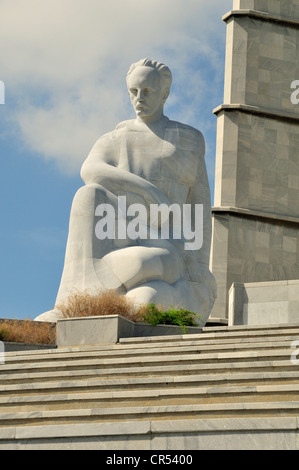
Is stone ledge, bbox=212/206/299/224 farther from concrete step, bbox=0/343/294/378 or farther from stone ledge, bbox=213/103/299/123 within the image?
concrete step, bbox=0/343/294/378

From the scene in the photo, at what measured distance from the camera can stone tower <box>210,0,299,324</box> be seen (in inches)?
928

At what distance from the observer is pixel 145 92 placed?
16016 millimetres

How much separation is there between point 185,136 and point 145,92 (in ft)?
3.09

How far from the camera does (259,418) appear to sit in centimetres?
796

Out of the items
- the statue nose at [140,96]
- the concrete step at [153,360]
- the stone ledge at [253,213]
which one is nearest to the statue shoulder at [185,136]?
the statue nose at [140,96]

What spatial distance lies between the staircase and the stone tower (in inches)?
496

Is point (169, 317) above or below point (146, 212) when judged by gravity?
below

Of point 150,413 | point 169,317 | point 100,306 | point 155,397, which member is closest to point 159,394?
point 155,397

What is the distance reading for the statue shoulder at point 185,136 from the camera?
16094 mm

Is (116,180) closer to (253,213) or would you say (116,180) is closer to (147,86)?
(147,86)

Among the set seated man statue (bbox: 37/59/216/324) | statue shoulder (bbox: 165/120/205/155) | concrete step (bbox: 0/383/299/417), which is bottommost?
concrete step (bbox: 0/383/299/417)

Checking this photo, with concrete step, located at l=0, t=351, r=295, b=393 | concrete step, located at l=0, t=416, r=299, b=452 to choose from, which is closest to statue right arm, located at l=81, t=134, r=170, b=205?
concrete step, located at l=0, t=351, r=295, b=393

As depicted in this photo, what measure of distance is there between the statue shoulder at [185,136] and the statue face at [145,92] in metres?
0.34
